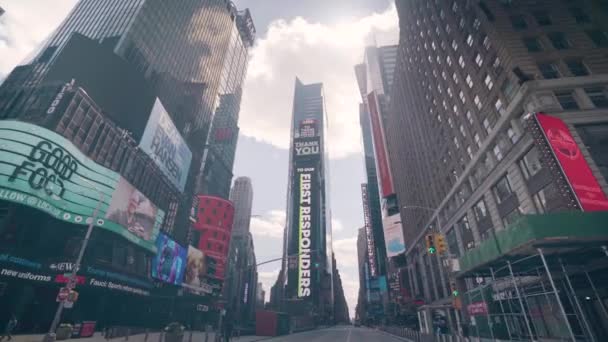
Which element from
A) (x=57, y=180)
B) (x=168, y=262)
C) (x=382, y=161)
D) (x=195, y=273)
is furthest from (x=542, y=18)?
(x=195, y=273)

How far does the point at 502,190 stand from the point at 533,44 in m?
16.1

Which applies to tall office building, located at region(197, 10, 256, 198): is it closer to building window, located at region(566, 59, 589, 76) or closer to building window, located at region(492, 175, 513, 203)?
building window, located at region(492, 175, 513, 203)

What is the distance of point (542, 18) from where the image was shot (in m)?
32.5

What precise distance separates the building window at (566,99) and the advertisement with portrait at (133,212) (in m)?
49.6

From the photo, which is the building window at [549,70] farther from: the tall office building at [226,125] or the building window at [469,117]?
the tall office building at [226,125]

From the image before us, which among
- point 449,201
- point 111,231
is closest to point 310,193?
point 449,201

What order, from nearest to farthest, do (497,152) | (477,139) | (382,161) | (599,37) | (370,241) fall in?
(599,37)
(497,152)
(477,139)
(382,161)
(370,241)

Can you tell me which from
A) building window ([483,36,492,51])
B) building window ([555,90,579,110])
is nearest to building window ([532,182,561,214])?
building window ([555,90,579,110])

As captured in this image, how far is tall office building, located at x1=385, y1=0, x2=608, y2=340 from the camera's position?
594 inches

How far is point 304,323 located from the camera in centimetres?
8356

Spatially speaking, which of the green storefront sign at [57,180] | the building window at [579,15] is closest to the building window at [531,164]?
the building window at [579,15]

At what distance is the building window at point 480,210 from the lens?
35.1 m

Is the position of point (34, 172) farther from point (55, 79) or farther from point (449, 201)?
point (449, 201)

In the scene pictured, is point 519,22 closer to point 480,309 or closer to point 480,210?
point 480,210
